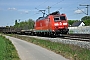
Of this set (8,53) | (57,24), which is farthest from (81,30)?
(8,53)

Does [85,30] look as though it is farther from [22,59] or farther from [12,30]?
[12,30]

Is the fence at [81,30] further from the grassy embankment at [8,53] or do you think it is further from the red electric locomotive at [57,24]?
the grassy embankment at [8,53]

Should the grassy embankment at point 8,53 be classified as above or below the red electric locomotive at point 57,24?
below

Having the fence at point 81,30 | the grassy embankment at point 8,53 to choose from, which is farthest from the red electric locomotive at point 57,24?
the fence at point 81,30

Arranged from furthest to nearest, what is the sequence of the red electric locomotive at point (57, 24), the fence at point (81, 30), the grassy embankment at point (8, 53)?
the fence at point (81, 30) < the red electric locomotive at point (57, 24) < the grassy embankment at point (8, 53)

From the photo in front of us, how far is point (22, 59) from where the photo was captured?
54.3ft

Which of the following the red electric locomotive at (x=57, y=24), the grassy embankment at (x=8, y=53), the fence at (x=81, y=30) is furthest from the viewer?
the fence at (x=81, y=30)

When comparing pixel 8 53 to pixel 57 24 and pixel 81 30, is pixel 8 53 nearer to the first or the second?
pixel 57 24

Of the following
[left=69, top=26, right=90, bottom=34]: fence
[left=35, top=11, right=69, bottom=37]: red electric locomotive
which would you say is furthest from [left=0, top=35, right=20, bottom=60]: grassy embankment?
[left=69, top=26, right=90, bottom=34]: fence

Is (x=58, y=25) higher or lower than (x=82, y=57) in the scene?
higher

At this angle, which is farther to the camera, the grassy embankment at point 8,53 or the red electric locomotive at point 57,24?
the red electric locomotive at point 57,24

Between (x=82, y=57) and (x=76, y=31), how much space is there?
53264 millimetres

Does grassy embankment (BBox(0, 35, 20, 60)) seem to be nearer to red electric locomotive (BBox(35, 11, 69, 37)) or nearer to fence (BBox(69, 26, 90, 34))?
red electric locomotive (BBox(35, 11, 69, 37))

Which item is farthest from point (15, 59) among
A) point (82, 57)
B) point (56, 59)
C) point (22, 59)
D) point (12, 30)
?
point (12, 30)
